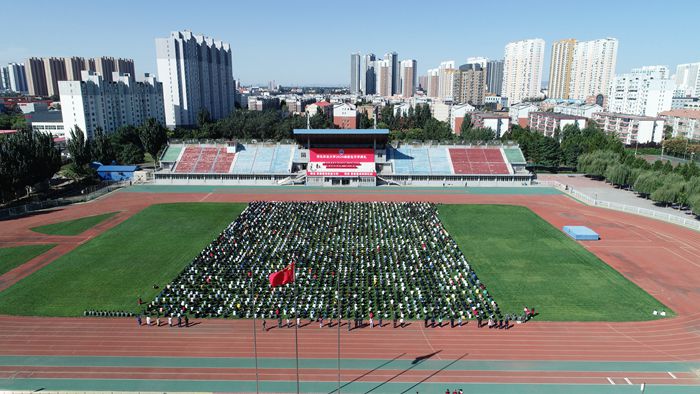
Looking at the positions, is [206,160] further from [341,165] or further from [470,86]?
[470,86]

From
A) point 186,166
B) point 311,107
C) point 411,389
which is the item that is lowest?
point 411,389

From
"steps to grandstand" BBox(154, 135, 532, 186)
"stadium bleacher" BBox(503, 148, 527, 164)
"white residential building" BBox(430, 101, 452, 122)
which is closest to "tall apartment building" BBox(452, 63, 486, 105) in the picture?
"white residential building" BBox(430, 101, 452, 122)

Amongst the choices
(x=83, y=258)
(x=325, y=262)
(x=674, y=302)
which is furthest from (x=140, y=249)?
(x=674, y=302)

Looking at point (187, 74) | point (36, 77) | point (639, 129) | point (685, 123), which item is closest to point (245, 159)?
point (187, 74)

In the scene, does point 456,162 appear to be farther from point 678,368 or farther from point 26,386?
point 26,386

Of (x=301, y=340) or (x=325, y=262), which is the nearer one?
(x=301, y=340)

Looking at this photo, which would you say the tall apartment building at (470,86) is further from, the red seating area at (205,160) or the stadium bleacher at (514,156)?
the red seating area at (205,160)

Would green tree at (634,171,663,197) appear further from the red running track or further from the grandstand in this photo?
the red running track
